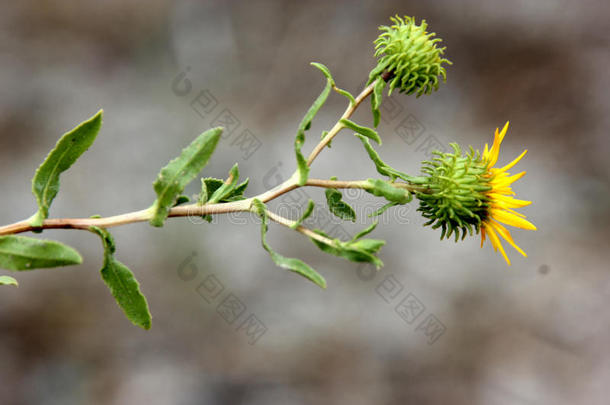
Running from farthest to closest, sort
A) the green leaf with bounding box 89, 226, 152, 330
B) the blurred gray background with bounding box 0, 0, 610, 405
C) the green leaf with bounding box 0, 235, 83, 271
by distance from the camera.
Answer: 1. the blurred gray background with bounding box 0, 0, 610, 405
2. the green leaf with bounding box 89, 226, 152, 330
3. the green leaf with bounding box 0, 235, 83, 271

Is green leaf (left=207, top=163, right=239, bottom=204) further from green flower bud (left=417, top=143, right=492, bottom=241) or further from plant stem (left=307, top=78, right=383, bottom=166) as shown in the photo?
green flower bud (left=417, top=143, right=492, bottom=241)

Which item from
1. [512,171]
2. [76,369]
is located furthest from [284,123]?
[76,369]

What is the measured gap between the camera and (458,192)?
3.96 feet

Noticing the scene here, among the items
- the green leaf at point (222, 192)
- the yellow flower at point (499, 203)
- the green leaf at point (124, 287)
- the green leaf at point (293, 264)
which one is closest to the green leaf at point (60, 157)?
the green leaf at point (124, 287)

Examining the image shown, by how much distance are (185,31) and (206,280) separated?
1.93 meters

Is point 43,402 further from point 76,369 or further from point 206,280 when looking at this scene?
point 206,280

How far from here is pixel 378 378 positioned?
3.64 meters

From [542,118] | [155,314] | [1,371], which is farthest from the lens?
[542,118]

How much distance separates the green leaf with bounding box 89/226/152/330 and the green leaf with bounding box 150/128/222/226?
0.14 metres

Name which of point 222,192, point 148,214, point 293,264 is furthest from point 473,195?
point 148,214

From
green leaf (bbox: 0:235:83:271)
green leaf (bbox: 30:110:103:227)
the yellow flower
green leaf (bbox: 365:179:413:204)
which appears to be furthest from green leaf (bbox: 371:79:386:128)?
green leaf (bbox: 0:235:83:271)

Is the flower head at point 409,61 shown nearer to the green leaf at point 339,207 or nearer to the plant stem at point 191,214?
the plant stem at point 191,214

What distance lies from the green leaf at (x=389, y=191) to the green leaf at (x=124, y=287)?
596 millimetres

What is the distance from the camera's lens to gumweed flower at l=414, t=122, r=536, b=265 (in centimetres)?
122
